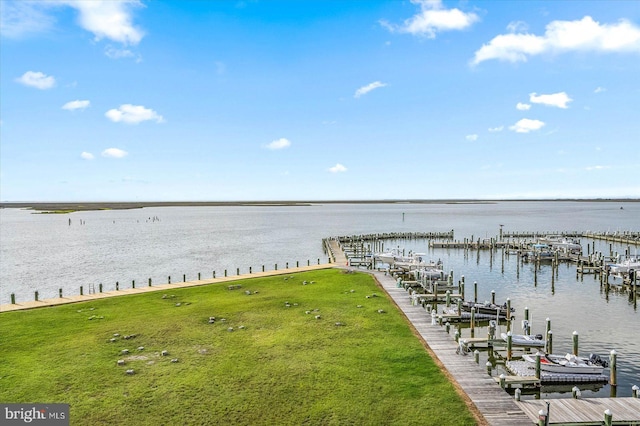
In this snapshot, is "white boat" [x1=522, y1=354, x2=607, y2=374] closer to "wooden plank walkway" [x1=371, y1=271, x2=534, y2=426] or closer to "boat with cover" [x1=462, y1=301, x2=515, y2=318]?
"wooden plank walkway" [x1=371, y1=271, x2=534, y2=426]

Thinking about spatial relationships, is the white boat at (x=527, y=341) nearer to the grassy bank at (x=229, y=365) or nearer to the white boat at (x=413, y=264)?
the grassy bank at (x=229, y=365)

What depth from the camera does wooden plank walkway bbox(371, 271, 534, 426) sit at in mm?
18188

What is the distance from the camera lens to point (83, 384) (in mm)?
20469

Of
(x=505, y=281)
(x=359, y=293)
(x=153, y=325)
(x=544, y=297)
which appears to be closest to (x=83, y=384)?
(x=153, y=325)

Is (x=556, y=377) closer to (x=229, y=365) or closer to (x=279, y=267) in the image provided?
(x=229, y=365)

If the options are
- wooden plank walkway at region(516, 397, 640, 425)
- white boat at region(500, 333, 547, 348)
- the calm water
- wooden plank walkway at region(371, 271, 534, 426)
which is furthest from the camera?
the calm water

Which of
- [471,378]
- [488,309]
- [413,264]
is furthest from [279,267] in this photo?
[471,378]

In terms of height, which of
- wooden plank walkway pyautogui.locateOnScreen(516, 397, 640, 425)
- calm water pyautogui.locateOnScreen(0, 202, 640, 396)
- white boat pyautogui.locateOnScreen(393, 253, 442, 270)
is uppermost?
white boat pyautogui.locateOnScreen(393, 253, 442, 270)

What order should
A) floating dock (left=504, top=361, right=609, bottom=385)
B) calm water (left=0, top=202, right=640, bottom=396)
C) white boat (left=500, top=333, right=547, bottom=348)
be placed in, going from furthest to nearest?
calm water (left=0, top=202, right=640, bottom=396) < white boat (left=500, top=333, right=547, bottom=348) < floating dock (left=504, top=361, right=609, bottom=385)

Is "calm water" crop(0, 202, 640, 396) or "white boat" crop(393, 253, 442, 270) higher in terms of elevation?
"white boat" crop(393, 253, 442, 270)

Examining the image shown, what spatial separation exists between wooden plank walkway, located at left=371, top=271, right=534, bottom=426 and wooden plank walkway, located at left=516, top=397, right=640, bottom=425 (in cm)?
103

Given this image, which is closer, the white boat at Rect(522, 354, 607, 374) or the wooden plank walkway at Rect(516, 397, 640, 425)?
the wooden plank walkway at Rect(516, 397, 640, 425)

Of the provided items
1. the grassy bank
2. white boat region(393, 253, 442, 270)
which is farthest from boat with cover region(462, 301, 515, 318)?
white boat region(393, 253, 442, 270)

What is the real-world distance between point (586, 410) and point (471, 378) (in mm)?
5134
